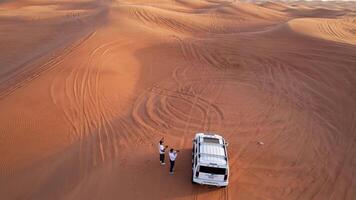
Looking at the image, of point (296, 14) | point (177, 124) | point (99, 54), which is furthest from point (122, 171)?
point (296, 14)

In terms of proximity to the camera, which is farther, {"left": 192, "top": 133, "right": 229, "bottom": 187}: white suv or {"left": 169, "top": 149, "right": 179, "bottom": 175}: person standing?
{"left": 169, "top": 149, "right": 179, "bottom": 175}: person standing

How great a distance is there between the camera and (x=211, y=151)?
1181 cm

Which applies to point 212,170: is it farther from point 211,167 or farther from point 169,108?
point 169,108

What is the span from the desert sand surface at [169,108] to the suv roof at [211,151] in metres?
1.13

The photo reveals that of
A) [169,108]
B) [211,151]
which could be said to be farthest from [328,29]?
[211,151]

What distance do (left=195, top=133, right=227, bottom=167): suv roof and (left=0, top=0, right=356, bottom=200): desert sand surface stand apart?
1.13 m

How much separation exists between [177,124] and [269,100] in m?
5.73

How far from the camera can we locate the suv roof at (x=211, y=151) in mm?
11219

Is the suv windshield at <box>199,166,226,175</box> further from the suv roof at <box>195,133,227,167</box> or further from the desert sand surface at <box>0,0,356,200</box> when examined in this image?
the desert sand surface at <box>0,0,356,200</box>

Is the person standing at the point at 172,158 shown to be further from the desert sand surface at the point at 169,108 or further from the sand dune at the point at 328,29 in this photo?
the sand dune at the point at 328,29

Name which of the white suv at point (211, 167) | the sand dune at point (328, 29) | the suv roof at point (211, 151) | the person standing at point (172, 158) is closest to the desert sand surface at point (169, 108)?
the sand dune at point (328, 29)

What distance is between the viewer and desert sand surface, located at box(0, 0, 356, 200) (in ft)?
40.1

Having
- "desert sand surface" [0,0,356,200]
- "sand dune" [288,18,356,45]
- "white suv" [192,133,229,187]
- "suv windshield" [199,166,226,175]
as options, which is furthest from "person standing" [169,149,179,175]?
"sand dune" [288,18,356,45]

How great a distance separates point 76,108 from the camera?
649 inches
